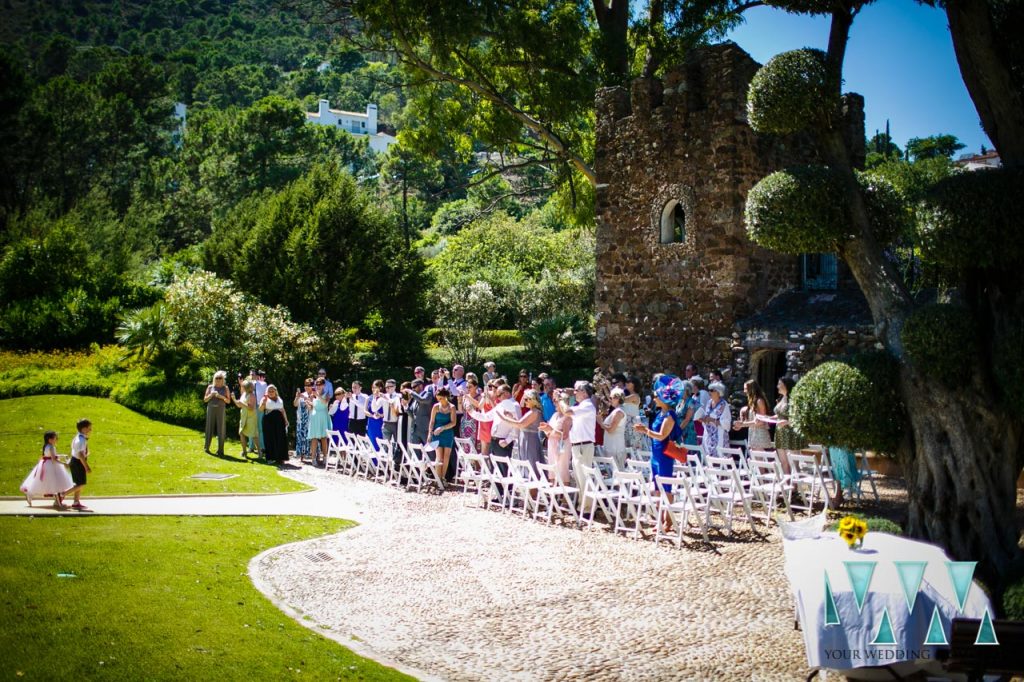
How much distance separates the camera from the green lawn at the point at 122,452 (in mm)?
14602

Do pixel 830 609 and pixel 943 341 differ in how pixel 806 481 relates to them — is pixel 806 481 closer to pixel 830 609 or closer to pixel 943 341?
pixel 943 341

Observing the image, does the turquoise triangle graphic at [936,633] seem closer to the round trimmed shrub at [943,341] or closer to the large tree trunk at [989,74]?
the round trimmed shrub at [943,341]

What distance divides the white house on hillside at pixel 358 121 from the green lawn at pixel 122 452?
4279 inches

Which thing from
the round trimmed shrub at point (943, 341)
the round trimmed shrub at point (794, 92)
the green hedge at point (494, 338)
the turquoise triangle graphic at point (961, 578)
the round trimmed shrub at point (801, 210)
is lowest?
the turquoise triangle graphic at point (961, 578)

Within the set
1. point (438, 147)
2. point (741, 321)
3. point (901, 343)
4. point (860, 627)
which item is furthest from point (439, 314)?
point (860, 627)

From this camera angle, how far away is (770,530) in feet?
36.5

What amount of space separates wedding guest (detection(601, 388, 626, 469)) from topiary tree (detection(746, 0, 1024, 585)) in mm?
3621

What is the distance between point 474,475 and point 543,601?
506cm

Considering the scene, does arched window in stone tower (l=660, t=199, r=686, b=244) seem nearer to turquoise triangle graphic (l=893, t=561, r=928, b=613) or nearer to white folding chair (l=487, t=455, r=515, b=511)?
white folding chair (l=487, t=455, r=515, b=511)

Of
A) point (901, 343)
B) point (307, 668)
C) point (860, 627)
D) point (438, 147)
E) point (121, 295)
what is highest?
point (438, 147)

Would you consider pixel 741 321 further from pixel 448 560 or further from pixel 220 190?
pixel 220 190

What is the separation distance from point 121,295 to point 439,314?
1140 cm

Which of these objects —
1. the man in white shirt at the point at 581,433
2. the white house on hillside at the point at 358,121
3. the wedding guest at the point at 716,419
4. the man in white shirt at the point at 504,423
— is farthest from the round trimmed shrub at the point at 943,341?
the white house on hillside at the point at 358,121

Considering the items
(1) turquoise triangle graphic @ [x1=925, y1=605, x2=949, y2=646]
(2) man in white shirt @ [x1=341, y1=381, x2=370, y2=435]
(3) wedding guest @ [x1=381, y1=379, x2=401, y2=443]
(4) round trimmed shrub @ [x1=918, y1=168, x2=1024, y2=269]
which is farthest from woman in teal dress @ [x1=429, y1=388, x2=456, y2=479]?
(1) turquoise triangle graphic @ [x1=925, y1=605, x2=949, y2=646]
